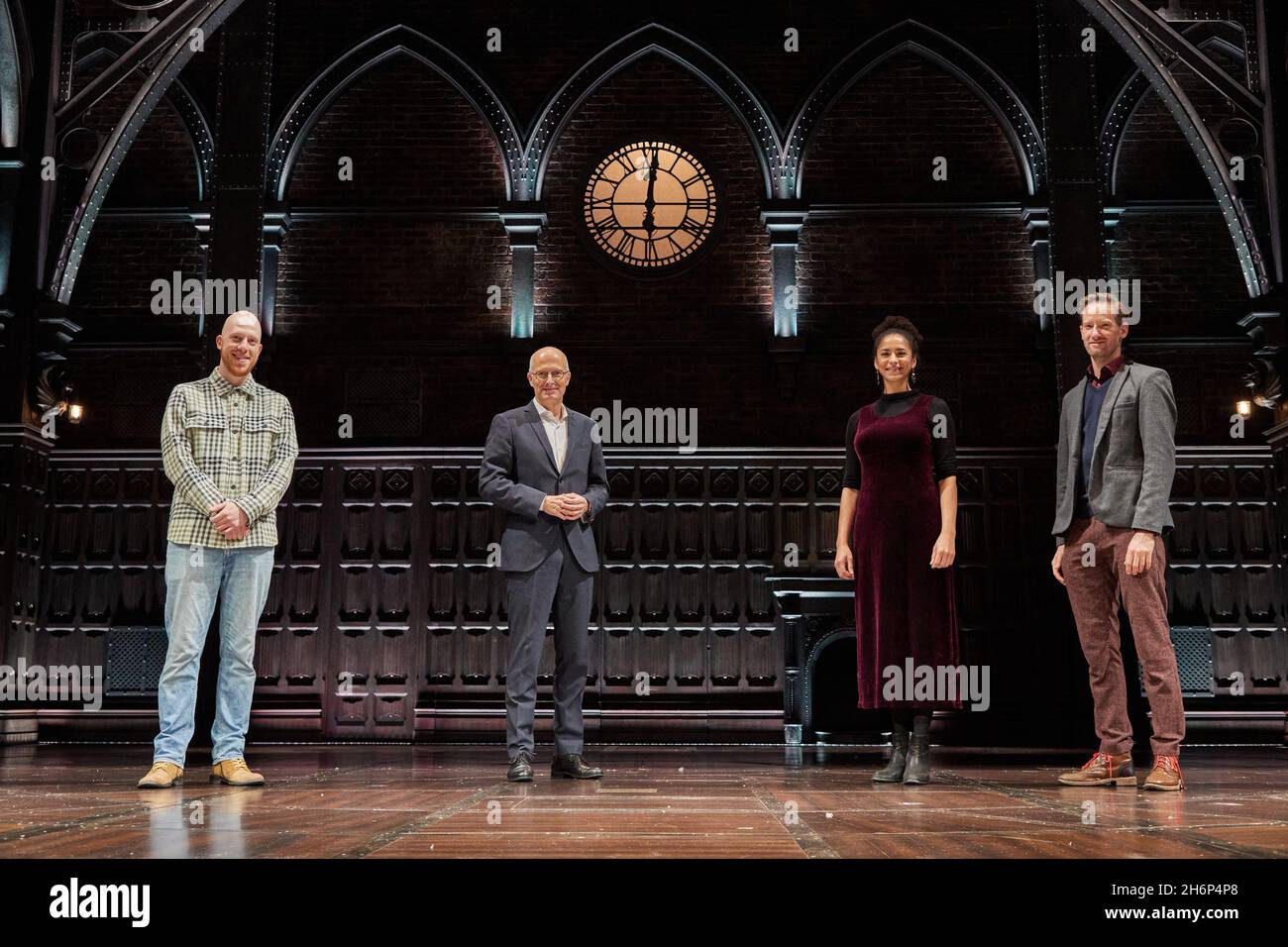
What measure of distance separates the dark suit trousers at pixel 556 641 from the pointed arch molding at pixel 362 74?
6.80 m

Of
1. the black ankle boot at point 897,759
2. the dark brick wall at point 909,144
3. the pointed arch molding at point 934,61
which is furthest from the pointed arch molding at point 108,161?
the black ankle boot at point 897,759

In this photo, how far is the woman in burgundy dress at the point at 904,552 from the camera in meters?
4.18

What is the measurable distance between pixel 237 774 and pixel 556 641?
4.10ft

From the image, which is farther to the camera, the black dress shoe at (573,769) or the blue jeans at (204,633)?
the black dress shoe at (573,769)

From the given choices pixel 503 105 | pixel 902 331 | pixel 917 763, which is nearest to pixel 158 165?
pixel 503 105

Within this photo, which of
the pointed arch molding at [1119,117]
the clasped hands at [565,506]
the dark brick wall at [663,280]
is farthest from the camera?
the pointed arch molding at [1119,117]

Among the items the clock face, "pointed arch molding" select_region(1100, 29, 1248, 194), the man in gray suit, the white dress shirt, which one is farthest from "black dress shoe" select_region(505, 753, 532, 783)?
"pointed arch molding" select_region(1100, 29, 1248, 194)

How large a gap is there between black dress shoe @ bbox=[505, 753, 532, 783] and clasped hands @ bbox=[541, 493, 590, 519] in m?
0.92

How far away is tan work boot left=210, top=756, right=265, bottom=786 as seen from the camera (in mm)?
4156

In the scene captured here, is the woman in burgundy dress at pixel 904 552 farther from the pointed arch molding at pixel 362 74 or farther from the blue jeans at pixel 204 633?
the pointed arch molding at pixel 362 74

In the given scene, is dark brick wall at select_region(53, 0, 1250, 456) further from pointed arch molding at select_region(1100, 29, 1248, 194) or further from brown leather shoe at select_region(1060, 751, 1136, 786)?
→ brown leather shoe at select_region(1060, 751, 1136, 786)

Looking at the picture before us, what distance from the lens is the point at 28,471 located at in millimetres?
8516

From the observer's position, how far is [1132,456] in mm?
4188

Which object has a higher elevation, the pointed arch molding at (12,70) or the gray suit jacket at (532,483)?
the pointed arch molding at (12,70)
